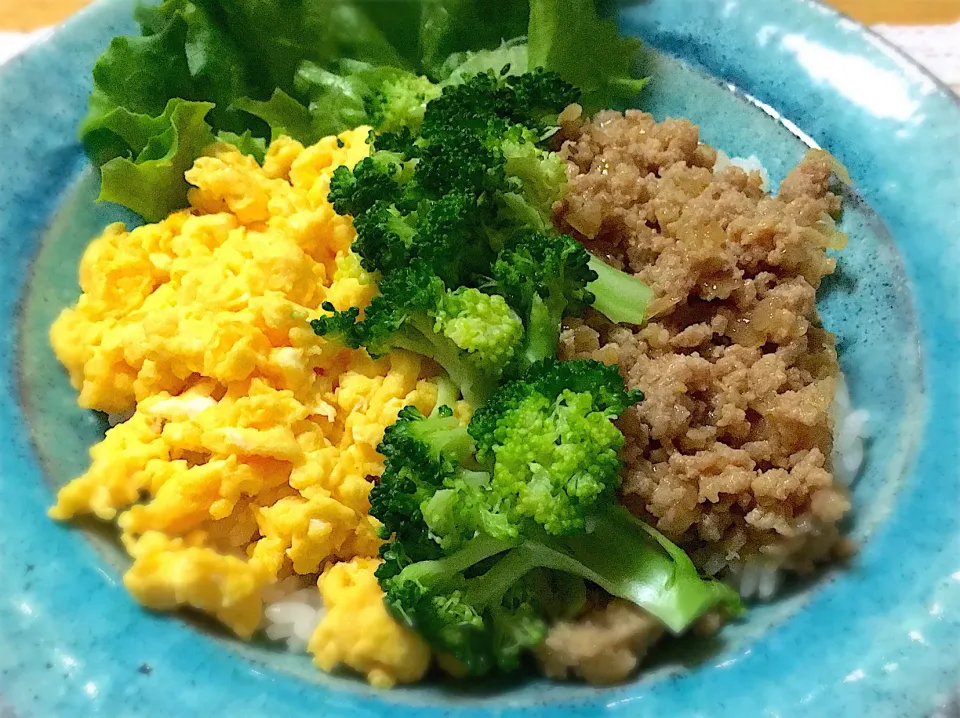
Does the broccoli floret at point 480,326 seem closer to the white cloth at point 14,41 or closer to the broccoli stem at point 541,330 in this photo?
the broccoli stem at point 541,330

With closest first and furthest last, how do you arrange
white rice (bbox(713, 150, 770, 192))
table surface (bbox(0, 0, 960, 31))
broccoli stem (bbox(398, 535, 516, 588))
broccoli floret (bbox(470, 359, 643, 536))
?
broccoli floret (bbox(470, 359, 643, 536)), broccoli stem (bbox(398, 535, 516, 588)), white rice (bbox(713, 150, 770, 192)), table surface (bbox(0, 0, 960, 31))

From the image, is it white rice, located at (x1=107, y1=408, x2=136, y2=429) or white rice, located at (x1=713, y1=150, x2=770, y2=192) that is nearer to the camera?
white rice, located at (x1=107, y1=408, x2=136, y2=429)

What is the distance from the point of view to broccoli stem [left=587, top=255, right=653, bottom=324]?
1.97 metres

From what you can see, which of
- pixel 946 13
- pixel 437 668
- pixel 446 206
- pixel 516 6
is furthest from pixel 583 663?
pixel 946 13

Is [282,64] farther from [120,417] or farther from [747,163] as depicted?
[747,163]

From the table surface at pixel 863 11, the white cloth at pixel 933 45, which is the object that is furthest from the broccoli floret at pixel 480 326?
the table surface at pixel 863 11

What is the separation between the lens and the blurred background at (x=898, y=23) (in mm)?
3178

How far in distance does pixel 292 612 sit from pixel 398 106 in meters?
1.31

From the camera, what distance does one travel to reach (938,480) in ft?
6.01

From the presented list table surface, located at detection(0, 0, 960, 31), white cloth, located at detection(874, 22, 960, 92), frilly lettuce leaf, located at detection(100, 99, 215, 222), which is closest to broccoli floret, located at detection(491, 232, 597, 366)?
frilly lettuce leaf, located at detection(100, 99, 215, 222)

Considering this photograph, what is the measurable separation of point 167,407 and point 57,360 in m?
0.44

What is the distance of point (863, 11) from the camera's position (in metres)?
3.45

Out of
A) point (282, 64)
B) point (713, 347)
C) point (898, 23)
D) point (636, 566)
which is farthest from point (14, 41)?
point (898, 23)

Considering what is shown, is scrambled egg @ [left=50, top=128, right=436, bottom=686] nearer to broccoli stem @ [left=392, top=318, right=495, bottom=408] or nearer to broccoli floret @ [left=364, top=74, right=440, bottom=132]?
broccoli stem @ [left=392, top=318, right=495, bottom=408]
